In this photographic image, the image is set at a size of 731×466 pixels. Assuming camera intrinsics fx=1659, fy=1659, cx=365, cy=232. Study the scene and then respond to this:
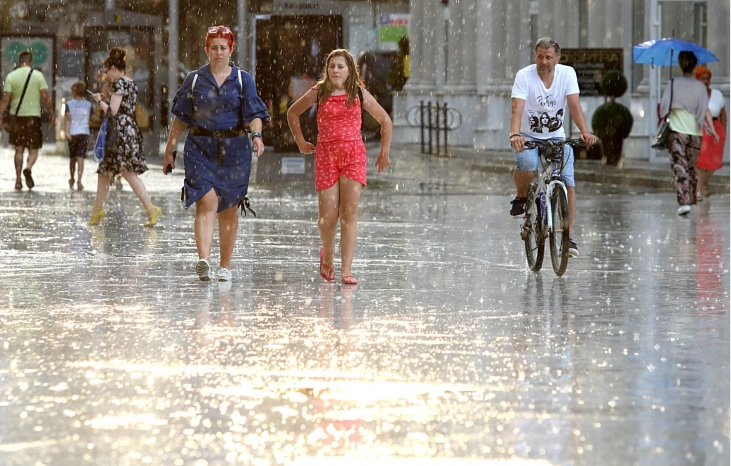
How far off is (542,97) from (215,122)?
242cm

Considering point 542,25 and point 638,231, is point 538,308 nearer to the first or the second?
point 638,231

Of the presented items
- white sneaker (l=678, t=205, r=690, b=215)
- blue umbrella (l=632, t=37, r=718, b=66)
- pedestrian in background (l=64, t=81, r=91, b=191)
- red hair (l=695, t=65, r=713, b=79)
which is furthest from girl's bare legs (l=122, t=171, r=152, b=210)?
blue umbrella (l=632, t=37, r=718, b=66)

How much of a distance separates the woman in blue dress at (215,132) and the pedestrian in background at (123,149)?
16.1ft

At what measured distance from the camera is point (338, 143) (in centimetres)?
1122

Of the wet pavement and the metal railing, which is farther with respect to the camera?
the metal railing

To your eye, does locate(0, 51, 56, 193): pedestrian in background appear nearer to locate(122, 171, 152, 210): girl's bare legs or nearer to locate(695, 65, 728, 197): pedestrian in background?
locate(122, 171, 152, 210): girl's bare legs

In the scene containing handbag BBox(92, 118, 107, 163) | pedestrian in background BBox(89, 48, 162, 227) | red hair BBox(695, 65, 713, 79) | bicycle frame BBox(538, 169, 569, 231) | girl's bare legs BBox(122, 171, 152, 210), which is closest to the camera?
bicycle frame BBox(538, 169, 569, 231)

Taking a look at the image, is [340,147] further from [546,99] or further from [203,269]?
[546,99]

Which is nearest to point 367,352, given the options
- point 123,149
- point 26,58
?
point 123,149

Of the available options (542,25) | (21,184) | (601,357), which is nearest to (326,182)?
(601,357)

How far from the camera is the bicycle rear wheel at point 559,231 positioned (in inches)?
449

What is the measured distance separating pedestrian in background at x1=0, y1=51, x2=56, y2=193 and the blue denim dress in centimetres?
1143

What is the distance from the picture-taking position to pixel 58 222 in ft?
53.5

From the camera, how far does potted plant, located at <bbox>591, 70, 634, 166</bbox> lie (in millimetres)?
29453
